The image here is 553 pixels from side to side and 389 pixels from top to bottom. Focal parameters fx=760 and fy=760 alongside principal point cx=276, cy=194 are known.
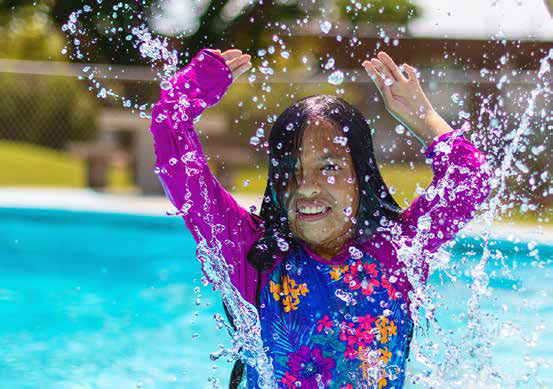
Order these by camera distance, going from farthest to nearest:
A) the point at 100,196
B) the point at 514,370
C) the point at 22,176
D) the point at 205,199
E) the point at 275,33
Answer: the point at 275,33
the point at 22,176
the point at 100,196
the point at 514,370
the point at 205,199

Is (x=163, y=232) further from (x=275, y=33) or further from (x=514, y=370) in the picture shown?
(x=275, y=33)

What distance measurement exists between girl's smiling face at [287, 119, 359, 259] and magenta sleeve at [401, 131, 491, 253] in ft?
0.63

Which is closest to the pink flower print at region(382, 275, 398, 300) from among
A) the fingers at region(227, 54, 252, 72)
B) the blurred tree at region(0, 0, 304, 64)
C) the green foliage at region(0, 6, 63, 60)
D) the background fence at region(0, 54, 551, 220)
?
the fingers at region(227, 54, 252, 72)

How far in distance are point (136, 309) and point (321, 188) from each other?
8.33 feet

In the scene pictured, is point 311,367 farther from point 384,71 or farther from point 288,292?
point 384,71

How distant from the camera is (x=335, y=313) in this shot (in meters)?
1.72

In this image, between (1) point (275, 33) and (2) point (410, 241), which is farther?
(1) point (275, 33)

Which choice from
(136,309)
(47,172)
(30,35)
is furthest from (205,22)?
(136,309)

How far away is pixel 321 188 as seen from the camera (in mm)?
1693

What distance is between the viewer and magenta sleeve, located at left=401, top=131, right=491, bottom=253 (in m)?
1.73

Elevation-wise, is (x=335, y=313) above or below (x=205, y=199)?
below

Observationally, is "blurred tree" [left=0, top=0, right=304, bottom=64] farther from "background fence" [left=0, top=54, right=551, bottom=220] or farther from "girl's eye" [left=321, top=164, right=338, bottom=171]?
"girl's eye" [left=321, top=164, right=338, bottom=171]

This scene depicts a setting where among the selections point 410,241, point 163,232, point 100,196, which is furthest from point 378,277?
point 100,196

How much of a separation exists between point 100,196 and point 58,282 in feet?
10.1
